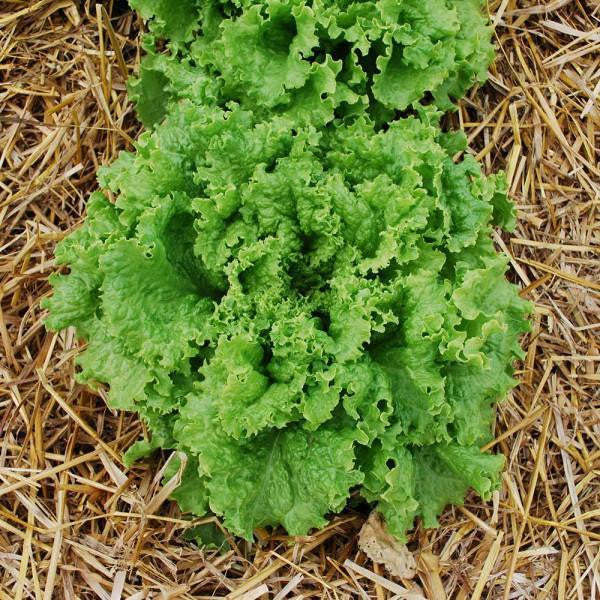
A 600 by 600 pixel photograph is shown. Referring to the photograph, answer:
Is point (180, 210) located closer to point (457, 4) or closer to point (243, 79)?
point (243, 79)

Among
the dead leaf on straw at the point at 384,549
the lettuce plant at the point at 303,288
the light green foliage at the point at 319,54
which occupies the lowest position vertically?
the dead leaf on straw at the point at 384,549

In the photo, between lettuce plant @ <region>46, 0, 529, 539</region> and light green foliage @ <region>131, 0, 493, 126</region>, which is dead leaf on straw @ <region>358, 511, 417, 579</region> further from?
light green foliage @ <region>131, 0, 493, 126</region>

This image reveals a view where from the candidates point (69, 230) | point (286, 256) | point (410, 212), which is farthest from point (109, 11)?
point (410, 212)

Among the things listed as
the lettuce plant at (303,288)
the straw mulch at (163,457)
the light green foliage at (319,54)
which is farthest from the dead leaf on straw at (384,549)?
the light green foliage at (319,54)

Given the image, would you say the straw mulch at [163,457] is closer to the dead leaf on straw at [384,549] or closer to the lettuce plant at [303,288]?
the dead leaf on straw at [384,549]

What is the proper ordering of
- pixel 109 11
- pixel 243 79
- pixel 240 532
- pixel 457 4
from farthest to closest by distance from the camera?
pixel 109 11
pixel 457 4
pixel 243 79
pixel 240 532

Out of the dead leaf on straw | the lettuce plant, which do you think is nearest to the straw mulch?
the dead leaf on straw

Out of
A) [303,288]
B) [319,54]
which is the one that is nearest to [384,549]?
[303,288]

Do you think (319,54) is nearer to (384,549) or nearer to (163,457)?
(163,457)
